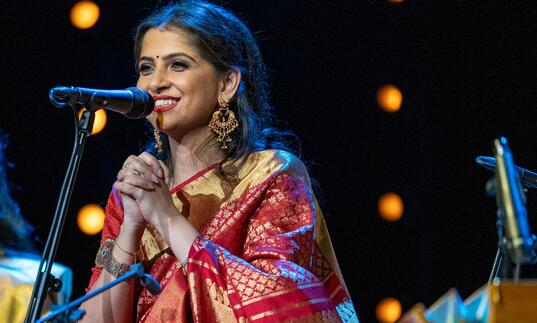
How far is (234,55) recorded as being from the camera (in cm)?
270

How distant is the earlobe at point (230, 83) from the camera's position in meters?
2.64

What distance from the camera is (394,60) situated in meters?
3.66

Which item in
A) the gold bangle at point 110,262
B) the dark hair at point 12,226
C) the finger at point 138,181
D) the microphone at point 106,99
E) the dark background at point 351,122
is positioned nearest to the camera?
the microphone at point 106,99

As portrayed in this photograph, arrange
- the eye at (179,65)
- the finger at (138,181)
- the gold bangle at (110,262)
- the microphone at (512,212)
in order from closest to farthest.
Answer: the microphone at (512,212)
the finger at (138,181)
the gold bangle at (110,262)
the eye at (179,65)

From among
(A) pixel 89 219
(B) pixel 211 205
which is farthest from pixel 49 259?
(A) pixel 89 219

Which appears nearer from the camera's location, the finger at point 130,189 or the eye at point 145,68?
the finger at point 130,189

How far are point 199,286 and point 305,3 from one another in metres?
1.89

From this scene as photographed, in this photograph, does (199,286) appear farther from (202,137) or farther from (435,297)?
(435,297)

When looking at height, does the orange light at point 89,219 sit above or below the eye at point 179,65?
below

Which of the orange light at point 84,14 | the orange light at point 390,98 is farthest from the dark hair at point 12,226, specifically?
the orange light at point 390,98

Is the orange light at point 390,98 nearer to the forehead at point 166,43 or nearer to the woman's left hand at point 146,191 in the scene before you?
the forehead at point 166,43

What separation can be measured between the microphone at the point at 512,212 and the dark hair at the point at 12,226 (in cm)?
247

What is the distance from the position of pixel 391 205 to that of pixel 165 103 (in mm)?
1538

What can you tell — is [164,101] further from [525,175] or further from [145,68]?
[525,175]
